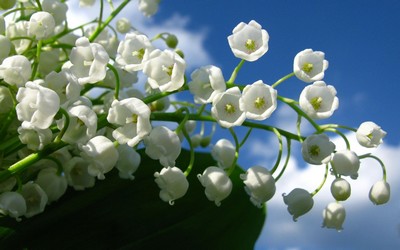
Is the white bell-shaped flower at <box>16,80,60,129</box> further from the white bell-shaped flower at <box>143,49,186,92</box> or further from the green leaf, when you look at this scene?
the green leaf

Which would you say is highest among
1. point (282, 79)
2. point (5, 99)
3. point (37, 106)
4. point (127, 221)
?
point (282, 79)

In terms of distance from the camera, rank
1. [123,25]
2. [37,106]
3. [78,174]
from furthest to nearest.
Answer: [123,25] → [78,174] → [37,106]

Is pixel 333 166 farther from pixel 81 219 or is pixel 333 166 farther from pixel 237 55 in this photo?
pixel 81 219

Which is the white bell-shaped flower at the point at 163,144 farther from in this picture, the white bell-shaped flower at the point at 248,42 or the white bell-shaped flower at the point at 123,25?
the white bell-shaped flower at the point at 123,25

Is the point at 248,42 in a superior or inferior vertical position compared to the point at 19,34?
superior

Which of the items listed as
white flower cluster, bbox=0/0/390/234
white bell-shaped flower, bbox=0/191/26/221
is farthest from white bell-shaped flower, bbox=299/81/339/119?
white bell-shaped flower, bbox=0/191/26/221

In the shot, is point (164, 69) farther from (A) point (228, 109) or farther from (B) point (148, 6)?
(B) point (148, 6)

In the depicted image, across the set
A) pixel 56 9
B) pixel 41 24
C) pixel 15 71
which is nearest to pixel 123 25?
pixel 56 9
